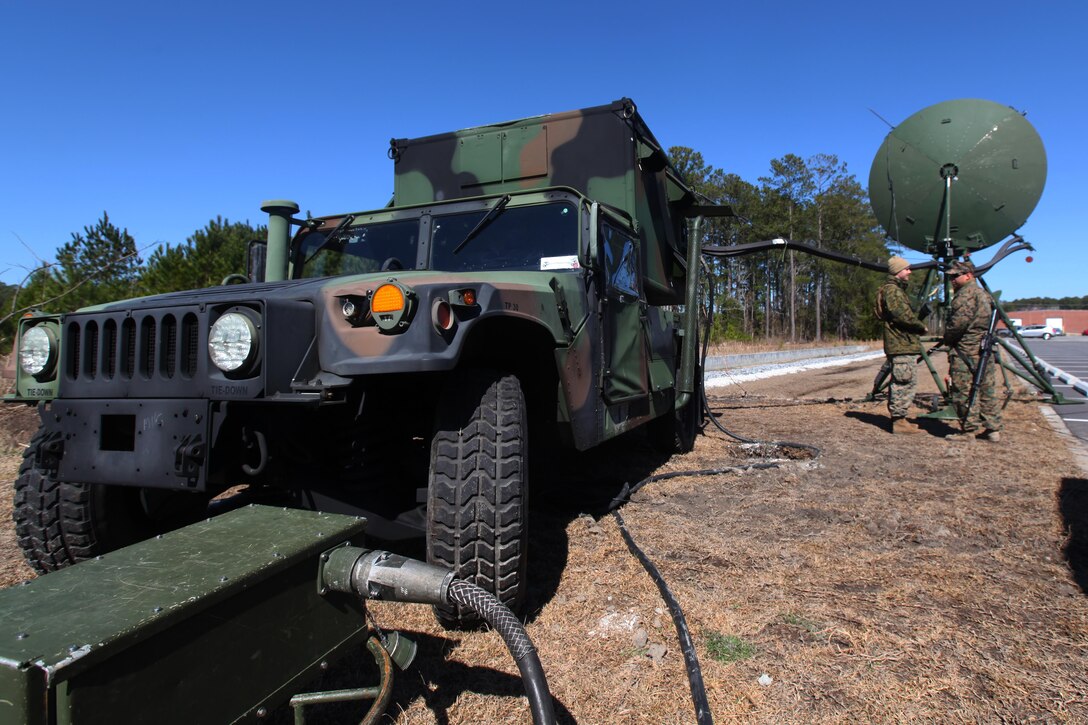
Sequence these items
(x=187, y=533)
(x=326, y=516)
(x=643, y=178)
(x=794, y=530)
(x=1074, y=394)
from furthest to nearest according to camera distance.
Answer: (x=1074, y=394) → (x=643, y=178) → (x=794, y=530) → (x=326, y=516) → (x=187, y=533)

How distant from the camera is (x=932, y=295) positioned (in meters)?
7.81

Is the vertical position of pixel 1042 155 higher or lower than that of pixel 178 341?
higher

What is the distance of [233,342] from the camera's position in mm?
2248

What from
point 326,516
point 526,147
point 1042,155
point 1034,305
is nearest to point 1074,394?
point 1042,155

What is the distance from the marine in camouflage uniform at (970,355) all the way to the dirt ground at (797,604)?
5.05 ft

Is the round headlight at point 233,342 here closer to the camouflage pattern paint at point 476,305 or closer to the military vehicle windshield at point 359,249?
the camouflage pattern paint at point 476,305

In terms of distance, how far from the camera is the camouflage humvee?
89.5 inches

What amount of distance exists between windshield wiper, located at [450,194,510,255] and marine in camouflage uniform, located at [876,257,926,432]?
18.4 ft

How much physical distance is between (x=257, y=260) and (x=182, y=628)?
3311 millimetres

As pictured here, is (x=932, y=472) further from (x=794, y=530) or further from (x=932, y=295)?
(x=932, y=295)

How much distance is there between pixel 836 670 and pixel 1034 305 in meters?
157

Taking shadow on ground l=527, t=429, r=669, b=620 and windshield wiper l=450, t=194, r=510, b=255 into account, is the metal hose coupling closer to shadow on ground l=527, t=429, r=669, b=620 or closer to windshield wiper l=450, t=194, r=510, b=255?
shadow on ground l=527, t=429, r=669, b=620

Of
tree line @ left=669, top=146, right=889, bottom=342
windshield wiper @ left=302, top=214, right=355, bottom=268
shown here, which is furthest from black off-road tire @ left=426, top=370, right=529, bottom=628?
tree line @ left=669, top=146, right=889, bottom=342

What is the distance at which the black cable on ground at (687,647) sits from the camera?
1.92 m
